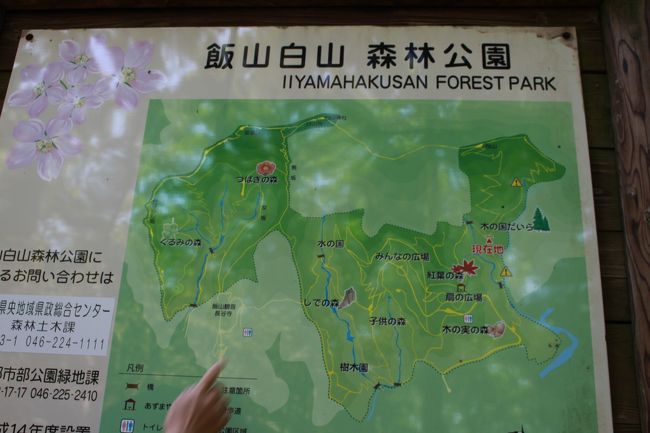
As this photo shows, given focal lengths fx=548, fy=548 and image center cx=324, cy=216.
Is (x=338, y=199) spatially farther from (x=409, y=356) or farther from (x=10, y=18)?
(x=10, y=18)

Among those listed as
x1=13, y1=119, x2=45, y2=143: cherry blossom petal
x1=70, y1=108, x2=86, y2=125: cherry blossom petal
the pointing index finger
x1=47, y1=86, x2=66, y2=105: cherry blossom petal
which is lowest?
the pointing index finger

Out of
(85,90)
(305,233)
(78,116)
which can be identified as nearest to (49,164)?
(78,116)

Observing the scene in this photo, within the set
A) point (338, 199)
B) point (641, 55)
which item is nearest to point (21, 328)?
point (338, 199)

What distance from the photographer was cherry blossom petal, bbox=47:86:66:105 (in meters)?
2.04

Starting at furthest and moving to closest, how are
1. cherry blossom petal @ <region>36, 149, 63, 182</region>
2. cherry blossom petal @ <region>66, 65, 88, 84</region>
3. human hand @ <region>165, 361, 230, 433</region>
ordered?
cherry blossom petal @ <region>66, 65, 88, 84</region>
cherry blossom petal @ <region>36, 149, 63, 182</region>
human hand @ <region>165, 361, 230, 433</region>

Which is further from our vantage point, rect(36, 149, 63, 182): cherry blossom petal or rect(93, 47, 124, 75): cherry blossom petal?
rect(93, 47, 124, 75): cherry blossom petal

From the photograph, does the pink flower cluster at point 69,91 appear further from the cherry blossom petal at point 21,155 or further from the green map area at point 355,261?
the green map area at point 355,261

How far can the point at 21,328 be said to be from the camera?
1.79 m

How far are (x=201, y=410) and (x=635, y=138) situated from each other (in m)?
1.59

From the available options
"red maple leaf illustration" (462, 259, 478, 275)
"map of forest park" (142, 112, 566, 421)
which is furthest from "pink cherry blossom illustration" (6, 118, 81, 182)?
"red maple leaf illustration" (462, 259, 478, 275)

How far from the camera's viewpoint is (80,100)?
2.03 meters

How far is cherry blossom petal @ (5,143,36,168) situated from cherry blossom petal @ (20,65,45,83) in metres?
0.27

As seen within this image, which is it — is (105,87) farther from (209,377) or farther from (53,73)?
(209,377)

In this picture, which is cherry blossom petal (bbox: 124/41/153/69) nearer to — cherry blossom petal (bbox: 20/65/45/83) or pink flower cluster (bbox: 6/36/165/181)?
pink flower cluster (bbox: 6/36/165/181)
